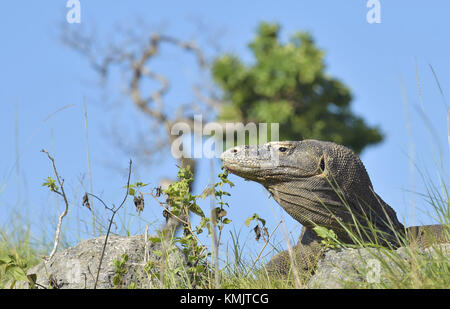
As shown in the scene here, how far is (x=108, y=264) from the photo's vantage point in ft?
15.0

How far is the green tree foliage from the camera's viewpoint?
23.2 m

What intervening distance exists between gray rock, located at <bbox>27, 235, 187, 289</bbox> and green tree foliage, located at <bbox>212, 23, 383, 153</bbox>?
18.1 m

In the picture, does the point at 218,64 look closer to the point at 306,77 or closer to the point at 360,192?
the point at 306,77

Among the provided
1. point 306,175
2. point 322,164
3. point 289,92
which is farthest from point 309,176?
point 289,92

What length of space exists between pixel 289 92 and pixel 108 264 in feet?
64.1

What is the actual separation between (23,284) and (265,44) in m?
20.4

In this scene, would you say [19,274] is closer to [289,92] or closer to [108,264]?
Answer: [108,264]

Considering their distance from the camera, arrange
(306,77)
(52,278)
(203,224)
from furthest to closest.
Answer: (306,77) → (203,224) → (52,278)

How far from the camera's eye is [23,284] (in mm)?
4684

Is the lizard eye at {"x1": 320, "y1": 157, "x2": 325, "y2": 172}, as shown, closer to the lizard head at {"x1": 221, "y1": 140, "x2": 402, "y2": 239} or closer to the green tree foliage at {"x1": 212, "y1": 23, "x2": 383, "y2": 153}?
the lizard head at {"x1": 221, "y1": 140, "x2": 402, "y2": 239}

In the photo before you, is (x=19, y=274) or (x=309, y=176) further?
(x=309, y=176)

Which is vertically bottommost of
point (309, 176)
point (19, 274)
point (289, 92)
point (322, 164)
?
point (19, 274)

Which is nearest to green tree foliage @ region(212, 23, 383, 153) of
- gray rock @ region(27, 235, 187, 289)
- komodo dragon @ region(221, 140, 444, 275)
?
komodo dragon @ region(221, 140, 444, 275)
